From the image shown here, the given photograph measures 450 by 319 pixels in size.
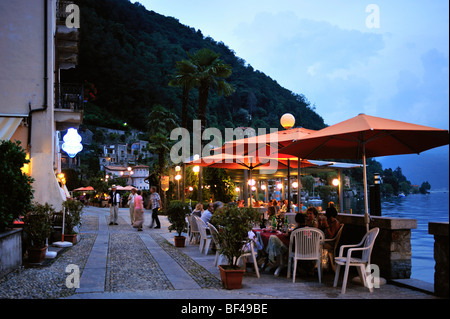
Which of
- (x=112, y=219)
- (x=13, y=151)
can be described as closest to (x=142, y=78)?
(x=112, y=219)

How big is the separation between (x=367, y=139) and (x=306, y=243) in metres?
2.12

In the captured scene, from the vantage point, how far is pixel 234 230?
5.80 metres

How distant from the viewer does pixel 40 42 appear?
492 inches

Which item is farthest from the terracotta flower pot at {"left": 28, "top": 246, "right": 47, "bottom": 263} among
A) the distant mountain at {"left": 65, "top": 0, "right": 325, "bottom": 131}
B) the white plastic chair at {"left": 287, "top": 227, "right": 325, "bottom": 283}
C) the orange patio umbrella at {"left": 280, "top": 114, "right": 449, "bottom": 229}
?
the distant mountain at {"left": 65, "top": 0, "right": 325, "bottom": 131}

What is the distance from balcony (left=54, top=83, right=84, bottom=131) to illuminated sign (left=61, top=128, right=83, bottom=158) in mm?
320

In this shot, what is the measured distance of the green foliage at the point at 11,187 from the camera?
6723 millimetres

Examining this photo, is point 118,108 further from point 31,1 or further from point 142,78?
point 31,1

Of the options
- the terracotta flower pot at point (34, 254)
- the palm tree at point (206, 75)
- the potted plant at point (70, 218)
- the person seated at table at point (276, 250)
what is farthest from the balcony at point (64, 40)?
the person seated at table at point (276, 250)

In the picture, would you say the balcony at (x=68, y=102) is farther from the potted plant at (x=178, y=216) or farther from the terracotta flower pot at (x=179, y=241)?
the terracotta flower pot at (x=179, y=241)

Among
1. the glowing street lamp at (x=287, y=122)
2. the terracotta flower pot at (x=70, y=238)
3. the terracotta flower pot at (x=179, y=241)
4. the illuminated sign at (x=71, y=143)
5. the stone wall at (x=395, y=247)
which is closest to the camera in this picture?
the stone wall at (x=395, y=247)

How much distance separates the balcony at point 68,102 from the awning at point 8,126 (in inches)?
67.3

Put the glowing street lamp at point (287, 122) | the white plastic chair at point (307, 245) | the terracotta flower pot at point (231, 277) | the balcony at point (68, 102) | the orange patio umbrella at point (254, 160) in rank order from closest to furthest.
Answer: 1. the terracotta flower pot at point (231, 277)
2. the white plastic chair at point (307, 245)
3. the glowing street lamp at point (287, 122)
4. the orange patio umbrella at point (254, 160)
5. the balcony at point (68, 102)

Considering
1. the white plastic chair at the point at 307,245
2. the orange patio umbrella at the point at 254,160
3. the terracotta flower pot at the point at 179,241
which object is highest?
the orange patio umbrella at the point at 254,160

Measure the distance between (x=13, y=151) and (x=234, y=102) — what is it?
8630cm
